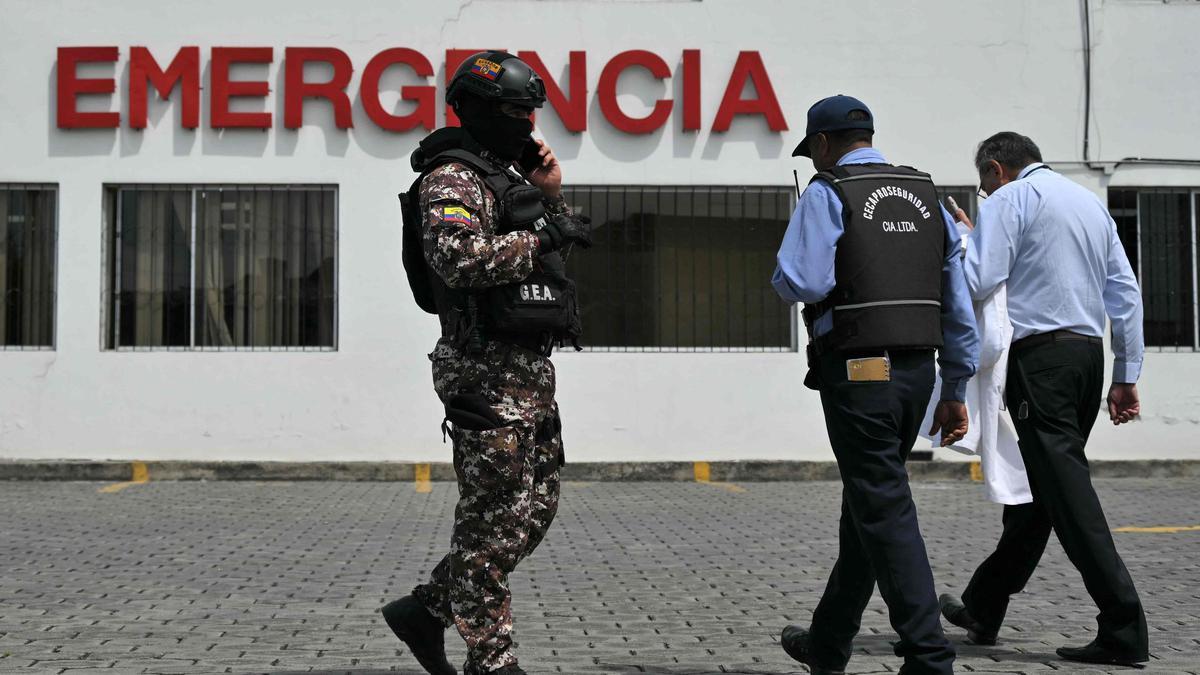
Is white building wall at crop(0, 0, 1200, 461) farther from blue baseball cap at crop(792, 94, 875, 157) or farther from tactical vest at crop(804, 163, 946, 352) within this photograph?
tactical vest at crop(804, 163, 946, 352)

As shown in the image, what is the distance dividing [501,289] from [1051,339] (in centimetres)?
210

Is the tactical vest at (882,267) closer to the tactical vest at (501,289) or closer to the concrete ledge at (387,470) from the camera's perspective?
the tactical vest at (501,289)

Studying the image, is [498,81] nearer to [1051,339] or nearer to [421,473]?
[1051,339]

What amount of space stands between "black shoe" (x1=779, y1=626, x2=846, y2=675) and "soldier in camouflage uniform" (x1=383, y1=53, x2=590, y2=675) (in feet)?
3.15

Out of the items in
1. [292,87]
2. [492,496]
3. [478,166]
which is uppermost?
[292,87]

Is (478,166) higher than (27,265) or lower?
lower

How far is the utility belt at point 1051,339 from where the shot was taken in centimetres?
511

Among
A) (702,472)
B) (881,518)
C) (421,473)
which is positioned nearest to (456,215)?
(881,518)

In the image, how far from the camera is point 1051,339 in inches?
201

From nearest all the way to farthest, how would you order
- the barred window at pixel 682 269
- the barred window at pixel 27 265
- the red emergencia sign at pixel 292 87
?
the red emergencia sign at pixel 292 87 < the barred window at pixel 27 265 < the barred window at pixel 682 269

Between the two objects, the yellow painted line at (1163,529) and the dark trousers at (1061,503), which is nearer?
the dark trousers at (1061,503)

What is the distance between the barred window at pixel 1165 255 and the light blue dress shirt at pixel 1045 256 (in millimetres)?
9145

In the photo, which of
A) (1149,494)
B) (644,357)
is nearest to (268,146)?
(644,357)

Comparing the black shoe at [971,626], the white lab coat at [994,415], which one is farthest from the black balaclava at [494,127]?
the black shoe at [971,626]
